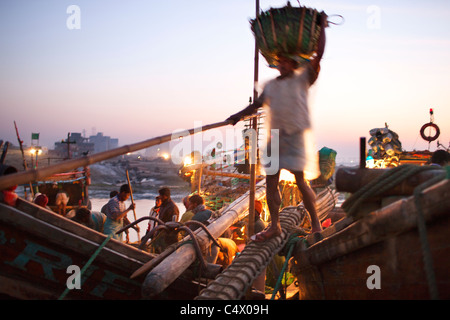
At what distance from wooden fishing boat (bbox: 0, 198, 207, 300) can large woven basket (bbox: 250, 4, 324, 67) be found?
2.24m

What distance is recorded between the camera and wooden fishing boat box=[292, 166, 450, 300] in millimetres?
1644

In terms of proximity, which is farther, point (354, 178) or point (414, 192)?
point (354, 178)

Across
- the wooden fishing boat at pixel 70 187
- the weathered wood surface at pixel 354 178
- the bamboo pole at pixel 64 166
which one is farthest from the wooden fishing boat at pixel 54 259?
the wooden fishing boat at pixel 70 187

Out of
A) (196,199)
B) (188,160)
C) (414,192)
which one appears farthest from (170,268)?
(188,160)

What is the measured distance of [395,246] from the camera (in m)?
1.90

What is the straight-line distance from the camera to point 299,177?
325 centimetres

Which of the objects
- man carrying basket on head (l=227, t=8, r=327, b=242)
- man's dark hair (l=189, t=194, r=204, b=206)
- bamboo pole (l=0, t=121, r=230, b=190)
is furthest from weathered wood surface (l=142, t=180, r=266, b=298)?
man's dark hair (l=189, t=194, r=204, b=206)

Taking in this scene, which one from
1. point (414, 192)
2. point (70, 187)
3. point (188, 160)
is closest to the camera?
point (414, 192)

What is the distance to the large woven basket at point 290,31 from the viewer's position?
2924mm

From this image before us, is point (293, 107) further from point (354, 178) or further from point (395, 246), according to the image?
point (395, 246)

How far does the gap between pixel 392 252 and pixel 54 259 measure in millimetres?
2355
